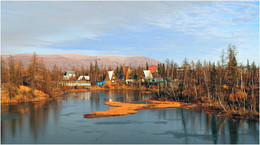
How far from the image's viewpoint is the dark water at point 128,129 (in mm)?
28672

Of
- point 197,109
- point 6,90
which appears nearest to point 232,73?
point 197,109

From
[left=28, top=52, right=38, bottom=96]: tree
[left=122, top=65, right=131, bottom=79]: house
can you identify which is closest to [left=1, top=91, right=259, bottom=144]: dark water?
[left=28, top=52, right=38, bottom=96]: tree

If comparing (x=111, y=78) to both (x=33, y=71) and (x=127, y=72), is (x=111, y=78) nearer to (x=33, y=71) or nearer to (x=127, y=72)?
(x=127, y=72)

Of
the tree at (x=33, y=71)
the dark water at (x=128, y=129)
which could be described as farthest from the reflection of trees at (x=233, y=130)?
the tree at (x=33, y=71)

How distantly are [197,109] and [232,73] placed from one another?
Result: 1524cm

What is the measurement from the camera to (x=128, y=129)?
33.4m

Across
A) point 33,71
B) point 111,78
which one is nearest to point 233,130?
point 33,71

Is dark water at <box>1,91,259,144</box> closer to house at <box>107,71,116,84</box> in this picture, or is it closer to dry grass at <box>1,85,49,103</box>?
dry grass at <box>1,85,49,103</box>

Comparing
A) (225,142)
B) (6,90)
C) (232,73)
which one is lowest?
(225,142)

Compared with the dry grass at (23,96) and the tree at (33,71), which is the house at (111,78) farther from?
the dry grass at (23,96)

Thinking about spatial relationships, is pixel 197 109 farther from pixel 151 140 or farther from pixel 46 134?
pixel 46 134

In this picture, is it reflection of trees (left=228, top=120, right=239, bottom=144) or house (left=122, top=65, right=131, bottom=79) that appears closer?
reflection of trees (left=228, top=120, right=239, bottom=144)

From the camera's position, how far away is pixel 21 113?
151 ft

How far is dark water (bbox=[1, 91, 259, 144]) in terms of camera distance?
28.7 meters
